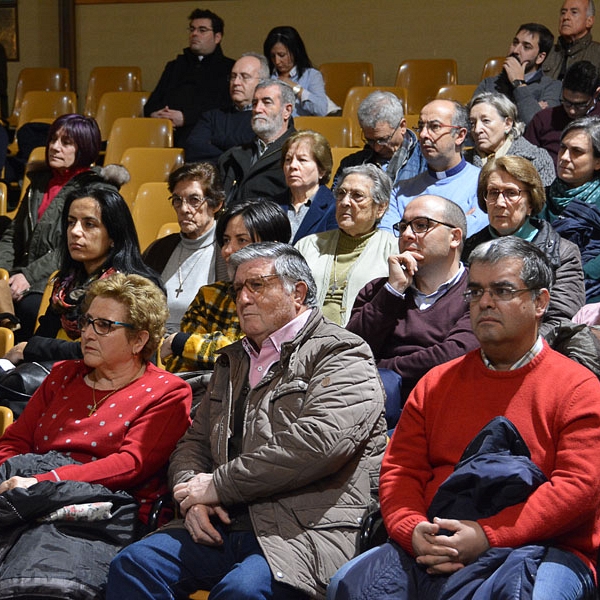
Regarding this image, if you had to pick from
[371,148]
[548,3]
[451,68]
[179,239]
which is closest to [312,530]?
[179,239]

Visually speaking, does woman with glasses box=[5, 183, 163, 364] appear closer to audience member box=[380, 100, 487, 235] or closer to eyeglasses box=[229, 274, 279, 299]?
eyeglasses box=[229, 274, 279, 299]

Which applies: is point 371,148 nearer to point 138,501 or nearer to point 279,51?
point 279,51

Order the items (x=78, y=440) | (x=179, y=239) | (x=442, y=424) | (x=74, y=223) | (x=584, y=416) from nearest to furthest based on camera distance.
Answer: (x=584, y=416)
(x=442, y=424)
(x=78, y=440)
(x=74, y=223)
(x=179, y=239)

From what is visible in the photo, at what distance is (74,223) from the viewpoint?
11.7 feet

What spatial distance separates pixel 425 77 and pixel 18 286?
10.7 ft

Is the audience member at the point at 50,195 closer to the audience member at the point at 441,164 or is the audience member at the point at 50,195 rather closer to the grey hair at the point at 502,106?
the audience member at the point at 441,164

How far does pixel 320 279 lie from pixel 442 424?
130 centimetres

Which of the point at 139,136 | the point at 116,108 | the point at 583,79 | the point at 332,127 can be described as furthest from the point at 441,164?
the point at 116,108

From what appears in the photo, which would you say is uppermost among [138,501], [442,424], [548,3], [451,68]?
[548,3]

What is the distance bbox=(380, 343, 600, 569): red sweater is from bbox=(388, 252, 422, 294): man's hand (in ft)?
2.02

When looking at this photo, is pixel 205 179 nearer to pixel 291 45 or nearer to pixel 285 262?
pixel 285 262

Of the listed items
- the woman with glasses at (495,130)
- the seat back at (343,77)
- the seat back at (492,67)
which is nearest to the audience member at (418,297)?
the woman with glasses at (495,130)

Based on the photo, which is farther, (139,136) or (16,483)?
(139,136)

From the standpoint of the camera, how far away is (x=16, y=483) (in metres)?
2.69
